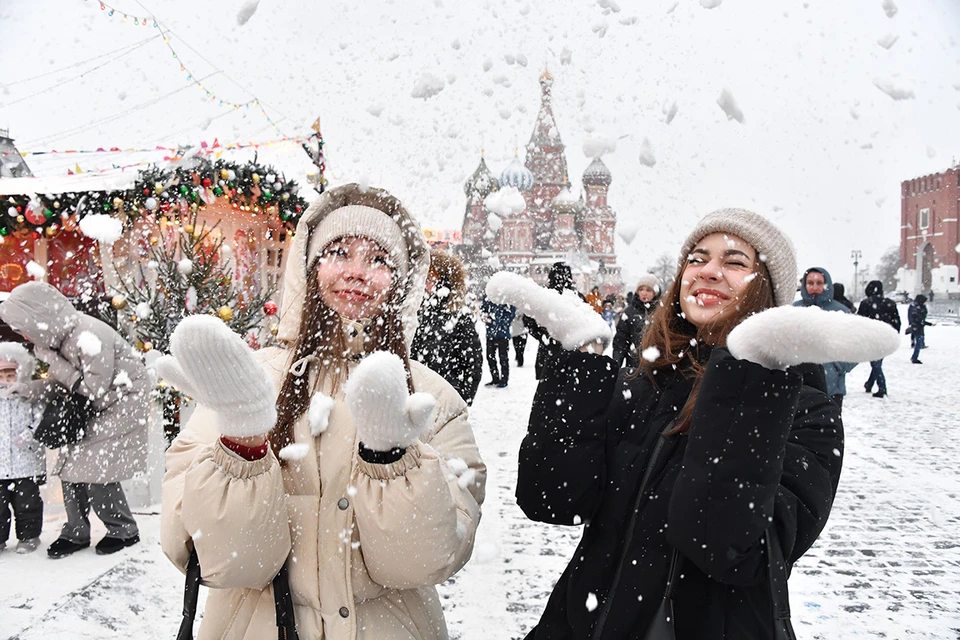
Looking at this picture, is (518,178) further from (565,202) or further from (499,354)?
(499,354)

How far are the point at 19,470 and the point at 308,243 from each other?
150 inches

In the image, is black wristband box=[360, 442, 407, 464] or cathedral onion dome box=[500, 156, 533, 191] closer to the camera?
black wristband box=[360, 442, 407, 464]

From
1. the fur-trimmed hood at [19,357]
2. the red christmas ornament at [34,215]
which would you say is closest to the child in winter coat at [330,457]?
the fur-trimmed hood at [19,357]

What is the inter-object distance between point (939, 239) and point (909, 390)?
139 feet

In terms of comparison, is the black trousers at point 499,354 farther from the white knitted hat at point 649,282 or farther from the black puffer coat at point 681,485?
the black puffer coat at point 681,485

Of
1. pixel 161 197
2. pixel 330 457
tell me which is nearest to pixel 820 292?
pixel 330 457

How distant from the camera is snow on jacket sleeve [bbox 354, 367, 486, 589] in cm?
142

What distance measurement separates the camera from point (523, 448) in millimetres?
1764

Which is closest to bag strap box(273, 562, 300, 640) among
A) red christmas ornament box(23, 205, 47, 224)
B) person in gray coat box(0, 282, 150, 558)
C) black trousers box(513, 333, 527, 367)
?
person in gray coat box(0, 282, 150, 558)

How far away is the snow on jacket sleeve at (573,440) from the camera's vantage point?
5.41 feet

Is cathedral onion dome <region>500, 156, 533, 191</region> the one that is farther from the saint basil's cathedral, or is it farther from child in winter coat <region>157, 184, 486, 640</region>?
child in winter coat <region>157, 184, 486, 640</region>

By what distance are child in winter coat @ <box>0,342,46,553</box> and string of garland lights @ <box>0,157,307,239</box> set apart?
3.34 meters

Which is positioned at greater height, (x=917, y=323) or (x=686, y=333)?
(x=686, y=333)

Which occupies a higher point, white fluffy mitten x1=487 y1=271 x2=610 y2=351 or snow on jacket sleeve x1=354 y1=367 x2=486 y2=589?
white fluffy mitten x1=487 y1=271 x2=610 y2=351
